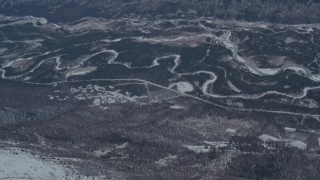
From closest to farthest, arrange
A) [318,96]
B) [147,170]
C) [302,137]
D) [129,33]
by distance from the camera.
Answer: [147,170]
[302,137]
[318,96]
[129,33]

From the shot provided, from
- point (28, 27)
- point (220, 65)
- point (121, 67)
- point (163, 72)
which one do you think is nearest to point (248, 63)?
point (220, 65)

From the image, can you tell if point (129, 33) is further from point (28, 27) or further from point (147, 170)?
point (147, 170)

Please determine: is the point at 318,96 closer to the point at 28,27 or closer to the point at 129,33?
the point at 129,33

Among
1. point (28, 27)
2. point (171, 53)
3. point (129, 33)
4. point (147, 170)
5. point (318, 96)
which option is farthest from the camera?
point (28, 27)

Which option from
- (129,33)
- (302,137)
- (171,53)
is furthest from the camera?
(129,33)

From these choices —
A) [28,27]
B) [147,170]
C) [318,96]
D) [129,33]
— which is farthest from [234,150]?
[28,27]

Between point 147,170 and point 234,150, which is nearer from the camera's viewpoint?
point 147,170

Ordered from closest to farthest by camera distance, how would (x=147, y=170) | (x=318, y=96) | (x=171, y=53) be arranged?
(x=147, y=170) → (x=318, y=96) → (x=171, y=53)

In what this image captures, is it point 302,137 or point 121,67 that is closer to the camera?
point 302,137

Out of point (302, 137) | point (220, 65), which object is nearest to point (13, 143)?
point (302, 137)
